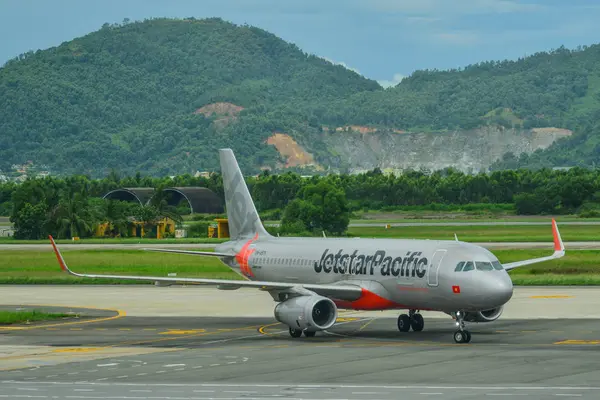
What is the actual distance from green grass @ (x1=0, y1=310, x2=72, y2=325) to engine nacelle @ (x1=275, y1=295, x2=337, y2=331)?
54.3 ft

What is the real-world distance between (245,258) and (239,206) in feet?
11.7

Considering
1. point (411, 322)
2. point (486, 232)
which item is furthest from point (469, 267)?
point (486, 232)

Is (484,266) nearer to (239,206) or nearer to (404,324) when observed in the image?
(404,324)

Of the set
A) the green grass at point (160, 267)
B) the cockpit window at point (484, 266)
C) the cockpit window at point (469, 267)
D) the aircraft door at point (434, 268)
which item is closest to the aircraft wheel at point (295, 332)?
the aircraft door at point (434, 268)

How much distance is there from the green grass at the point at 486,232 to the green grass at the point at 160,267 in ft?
82.3

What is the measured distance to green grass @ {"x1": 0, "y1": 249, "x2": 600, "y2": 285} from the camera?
84.7m

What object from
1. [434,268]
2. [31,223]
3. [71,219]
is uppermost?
[71,219]

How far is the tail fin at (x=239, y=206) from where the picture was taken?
60906 millimetres

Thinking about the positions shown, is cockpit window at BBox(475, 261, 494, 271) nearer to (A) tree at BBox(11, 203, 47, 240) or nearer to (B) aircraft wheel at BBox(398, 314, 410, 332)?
(B) aircraft wheel at BBox(398, 314, 410, 332)

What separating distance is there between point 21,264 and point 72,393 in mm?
70906

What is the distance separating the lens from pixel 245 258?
5925 centimetres

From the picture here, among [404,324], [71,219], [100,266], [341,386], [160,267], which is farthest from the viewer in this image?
[71,219]

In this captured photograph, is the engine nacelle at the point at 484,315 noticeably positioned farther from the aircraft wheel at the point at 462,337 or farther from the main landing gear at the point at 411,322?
the main landing gear at the point at 411,322

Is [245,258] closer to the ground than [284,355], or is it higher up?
higher up
